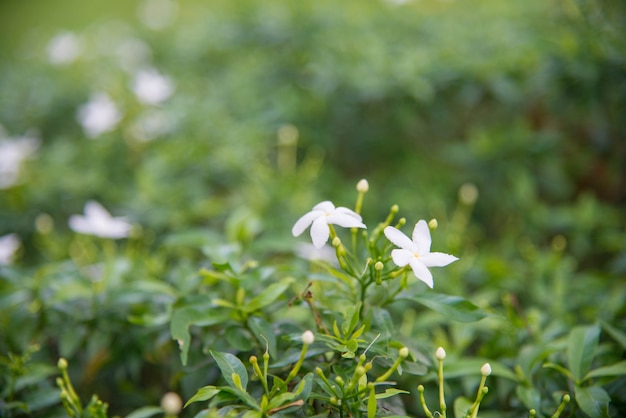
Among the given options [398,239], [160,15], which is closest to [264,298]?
[398,239]

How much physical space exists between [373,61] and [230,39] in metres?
1.04

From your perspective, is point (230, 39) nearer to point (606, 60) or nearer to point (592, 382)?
point (606, 60)

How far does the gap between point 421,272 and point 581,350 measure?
46 cm

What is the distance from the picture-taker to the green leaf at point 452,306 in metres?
0.94

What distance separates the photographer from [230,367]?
0.87 m

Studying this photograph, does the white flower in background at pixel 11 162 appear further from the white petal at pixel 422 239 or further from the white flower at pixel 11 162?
the white petal at pixel 422 239

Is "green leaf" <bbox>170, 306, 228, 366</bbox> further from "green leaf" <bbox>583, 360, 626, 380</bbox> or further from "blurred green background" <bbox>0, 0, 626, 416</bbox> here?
"green leaf" <bbox>583, 360, 626, 380</bbox>

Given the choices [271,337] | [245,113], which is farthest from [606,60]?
[271,337]

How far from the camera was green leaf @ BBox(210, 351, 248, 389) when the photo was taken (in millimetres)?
855

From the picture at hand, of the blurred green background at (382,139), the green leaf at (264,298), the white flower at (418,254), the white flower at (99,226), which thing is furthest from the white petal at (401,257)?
the white flower at (99,226)

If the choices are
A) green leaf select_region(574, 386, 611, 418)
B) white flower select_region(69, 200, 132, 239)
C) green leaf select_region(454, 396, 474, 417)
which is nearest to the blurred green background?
white flower select_region(69, 200, 132, 239)

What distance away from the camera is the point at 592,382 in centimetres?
105

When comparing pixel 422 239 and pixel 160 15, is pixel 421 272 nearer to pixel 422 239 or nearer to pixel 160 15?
pixel 422 239

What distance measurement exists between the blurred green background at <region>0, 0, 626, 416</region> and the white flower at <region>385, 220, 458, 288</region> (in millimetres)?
528
